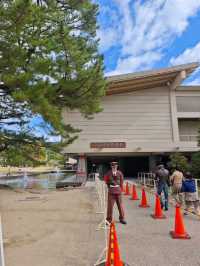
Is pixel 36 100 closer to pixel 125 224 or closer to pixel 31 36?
pixel 31 36

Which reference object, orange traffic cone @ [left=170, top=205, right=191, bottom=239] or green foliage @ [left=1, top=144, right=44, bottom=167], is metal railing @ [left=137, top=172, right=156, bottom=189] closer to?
green foliage @ [left=1, top=144, right=44, bottom=167]

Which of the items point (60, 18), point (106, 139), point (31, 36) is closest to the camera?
point (31, 36)

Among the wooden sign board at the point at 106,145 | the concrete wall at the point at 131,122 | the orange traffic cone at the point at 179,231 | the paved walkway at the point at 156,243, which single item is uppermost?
the concrete wall at the point at 131,122

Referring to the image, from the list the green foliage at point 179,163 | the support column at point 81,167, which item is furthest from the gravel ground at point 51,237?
the support column at point 81,167

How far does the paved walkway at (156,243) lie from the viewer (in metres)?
5.09

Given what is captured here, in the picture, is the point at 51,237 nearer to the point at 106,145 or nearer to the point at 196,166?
the point at 196,166

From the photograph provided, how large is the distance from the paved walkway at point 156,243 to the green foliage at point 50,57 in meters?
3.69

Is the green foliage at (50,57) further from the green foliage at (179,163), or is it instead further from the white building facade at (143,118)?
the white building facade at (143,118)

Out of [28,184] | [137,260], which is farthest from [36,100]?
[28,184]

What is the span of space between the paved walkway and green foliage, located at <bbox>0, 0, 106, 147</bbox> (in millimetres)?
3689

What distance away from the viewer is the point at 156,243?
6.19m

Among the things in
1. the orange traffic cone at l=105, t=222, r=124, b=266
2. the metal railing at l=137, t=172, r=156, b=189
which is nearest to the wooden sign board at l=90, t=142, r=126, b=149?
the metal railing at l=137, t=172, r=156, b=189

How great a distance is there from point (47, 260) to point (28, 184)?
67.6ft

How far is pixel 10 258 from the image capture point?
5359mm
